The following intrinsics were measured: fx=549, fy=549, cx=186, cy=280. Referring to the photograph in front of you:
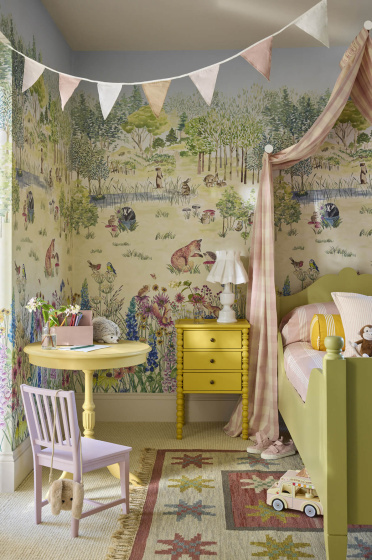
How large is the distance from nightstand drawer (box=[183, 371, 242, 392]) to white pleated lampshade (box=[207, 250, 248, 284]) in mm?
684

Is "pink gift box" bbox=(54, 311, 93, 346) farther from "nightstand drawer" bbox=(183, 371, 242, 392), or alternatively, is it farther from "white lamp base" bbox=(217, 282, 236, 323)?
"white lamp base" bbox=(217, 282, 236, 323)

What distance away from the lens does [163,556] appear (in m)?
2.38

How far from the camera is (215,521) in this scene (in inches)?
106

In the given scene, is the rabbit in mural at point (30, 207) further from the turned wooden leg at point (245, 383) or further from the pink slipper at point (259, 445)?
the pink slipper at point (259, 445)

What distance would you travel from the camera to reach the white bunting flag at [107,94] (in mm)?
2994

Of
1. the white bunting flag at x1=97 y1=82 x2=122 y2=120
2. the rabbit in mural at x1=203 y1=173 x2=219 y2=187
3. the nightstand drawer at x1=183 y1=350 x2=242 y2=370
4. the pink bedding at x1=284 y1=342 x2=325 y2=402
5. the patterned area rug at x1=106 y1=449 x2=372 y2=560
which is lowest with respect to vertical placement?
the patterned area rug at x1=106 y1=449 x2=372 y2=560

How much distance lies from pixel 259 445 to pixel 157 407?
→ 1.07m

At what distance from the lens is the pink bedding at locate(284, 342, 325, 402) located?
2.98 meters

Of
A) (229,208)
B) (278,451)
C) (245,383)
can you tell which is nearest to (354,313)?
(245,383)

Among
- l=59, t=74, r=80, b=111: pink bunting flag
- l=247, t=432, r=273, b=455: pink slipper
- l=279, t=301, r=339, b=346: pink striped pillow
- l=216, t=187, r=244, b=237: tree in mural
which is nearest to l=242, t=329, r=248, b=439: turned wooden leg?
A: l=247, t=432, r=273, b=455: pink slipper

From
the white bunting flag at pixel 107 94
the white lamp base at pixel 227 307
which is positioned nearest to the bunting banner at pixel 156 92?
the white bunting flag at pixel 107 94

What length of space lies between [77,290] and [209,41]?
7.42ft

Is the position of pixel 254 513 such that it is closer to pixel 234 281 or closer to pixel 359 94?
pixel 234 281

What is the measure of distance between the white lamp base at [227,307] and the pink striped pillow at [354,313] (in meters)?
0.82
